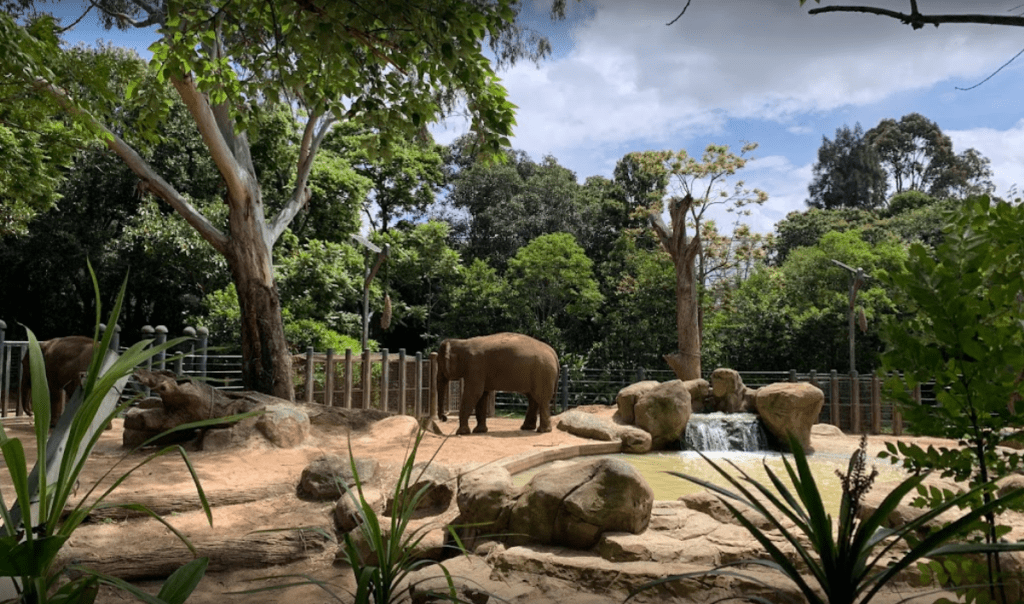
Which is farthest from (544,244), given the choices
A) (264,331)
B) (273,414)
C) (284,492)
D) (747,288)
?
(284,492)

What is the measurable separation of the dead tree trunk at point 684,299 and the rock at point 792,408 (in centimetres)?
284

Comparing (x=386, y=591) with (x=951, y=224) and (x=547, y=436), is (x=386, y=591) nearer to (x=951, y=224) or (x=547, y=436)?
(x=951, y=224)

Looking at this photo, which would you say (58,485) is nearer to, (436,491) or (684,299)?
(436,491)

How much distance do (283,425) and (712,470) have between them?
473 cm

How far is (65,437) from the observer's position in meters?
1.57

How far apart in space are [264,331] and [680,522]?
6019 millimetres

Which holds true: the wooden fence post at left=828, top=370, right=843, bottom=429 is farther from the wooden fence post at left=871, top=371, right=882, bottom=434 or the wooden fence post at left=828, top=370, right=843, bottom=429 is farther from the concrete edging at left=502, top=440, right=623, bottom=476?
the concrete edging at left=502, top=440, right=623, bottom=476

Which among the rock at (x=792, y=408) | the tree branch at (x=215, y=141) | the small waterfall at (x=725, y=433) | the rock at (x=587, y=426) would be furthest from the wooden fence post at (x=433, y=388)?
the rock at (x=792, y=408)

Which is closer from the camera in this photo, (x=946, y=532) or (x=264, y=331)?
(x=946, y=532)

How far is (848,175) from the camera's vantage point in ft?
126

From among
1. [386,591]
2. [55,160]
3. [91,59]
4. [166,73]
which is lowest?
[386,591]

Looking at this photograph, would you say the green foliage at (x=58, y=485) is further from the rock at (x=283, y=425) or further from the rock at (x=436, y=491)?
the rock at (x=283, y=425)

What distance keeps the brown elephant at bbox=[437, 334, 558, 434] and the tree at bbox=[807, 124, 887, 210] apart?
31254 millimetres

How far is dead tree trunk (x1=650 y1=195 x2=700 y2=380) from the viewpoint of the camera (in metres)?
13.8
